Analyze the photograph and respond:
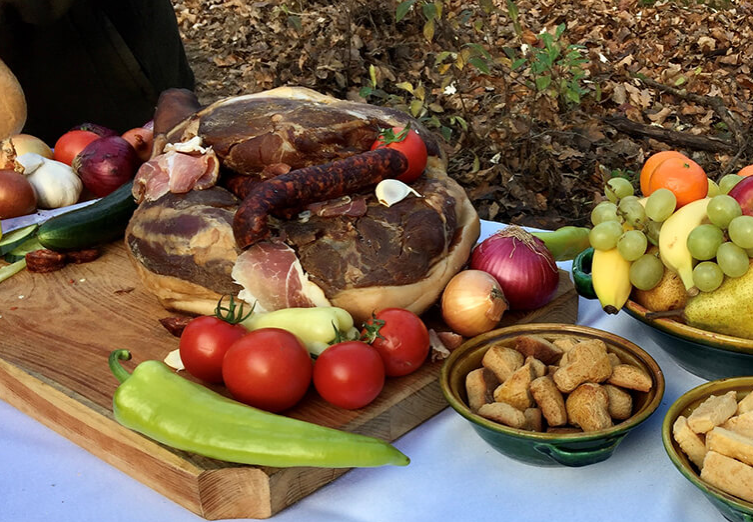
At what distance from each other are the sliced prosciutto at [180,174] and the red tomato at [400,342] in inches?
26.2

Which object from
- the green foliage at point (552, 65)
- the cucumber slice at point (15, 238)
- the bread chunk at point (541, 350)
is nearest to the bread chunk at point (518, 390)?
the bread chunk at point (541, 350)

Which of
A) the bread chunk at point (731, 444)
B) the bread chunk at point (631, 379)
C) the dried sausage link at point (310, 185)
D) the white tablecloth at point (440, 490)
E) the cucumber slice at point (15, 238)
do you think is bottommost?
the cucumber slice at point (15, 238)

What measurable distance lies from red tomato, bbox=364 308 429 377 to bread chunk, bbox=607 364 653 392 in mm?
413

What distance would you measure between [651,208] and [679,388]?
0.40 metres

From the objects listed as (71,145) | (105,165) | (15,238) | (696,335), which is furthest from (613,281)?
(71,145)

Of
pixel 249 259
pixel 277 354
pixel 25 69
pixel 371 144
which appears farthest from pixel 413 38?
pixel 277 354

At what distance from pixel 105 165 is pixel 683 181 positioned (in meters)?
2.05

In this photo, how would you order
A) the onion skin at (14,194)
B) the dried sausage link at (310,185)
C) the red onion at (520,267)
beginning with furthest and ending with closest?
the onion skin at (14,194) → the red onion at (520,267) → the dried sausage link at (310,185)

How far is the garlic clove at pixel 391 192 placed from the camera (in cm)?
194

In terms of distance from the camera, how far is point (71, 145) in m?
3.10

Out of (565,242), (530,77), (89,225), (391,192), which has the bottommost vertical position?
(530,77)

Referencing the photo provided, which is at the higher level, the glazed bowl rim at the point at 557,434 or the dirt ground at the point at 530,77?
the glazed bowl rim at the point at 557,434

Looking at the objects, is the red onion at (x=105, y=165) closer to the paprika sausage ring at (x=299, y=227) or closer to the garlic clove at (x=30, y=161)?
the garlic clove at (x=30, y=161)

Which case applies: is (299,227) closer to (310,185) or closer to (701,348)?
(310,185)
